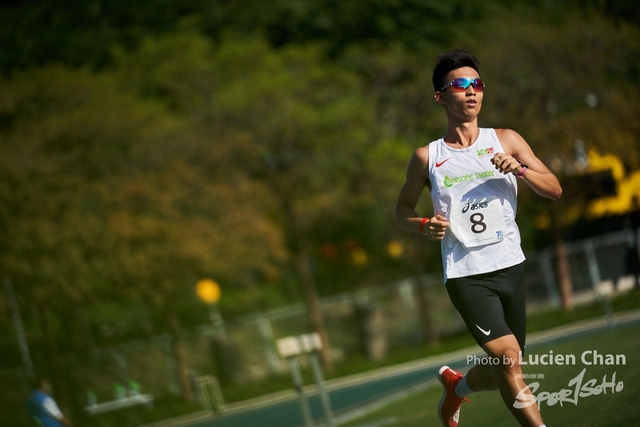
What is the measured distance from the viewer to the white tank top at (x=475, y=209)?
17.4 ft

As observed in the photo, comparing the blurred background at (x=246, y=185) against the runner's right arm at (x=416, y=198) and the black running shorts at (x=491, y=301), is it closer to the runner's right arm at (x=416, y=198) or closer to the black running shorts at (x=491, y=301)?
the runner's right arm at (x=416, y=198)

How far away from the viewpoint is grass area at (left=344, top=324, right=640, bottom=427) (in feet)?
21.9

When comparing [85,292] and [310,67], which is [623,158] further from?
[85,292]

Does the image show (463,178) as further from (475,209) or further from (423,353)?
(423,353)

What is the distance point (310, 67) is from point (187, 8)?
20521 mm

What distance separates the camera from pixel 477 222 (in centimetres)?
530

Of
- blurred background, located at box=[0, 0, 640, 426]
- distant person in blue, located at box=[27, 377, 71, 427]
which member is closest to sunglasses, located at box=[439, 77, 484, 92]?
distant person in blue, located at box=[27, 377, 71, 427]

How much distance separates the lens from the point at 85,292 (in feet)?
85.9

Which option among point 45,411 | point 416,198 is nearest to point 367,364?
point 45,411

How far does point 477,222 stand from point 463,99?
66cm

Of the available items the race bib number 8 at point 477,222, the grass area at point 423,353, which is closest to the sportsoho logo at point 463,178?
the race bib number 8 at point 477,222

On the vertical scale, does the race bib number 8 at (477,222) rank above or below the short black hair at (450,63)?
below

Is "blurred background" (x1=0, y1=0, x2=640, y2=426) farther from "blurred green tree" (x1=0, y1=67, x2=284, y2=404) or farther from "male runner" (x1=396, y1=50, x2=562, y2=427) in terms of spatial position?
"male runner" (x1=396, y1=50, x2=562, y2=427)

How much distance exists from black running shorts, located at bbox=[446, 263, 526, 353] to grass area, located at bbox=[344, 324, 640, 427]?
1059 millimetres
